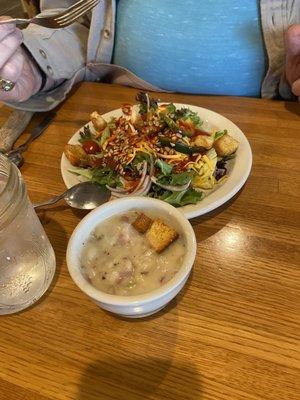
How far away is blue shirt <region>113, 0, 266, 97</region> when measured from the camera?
108 centimetres

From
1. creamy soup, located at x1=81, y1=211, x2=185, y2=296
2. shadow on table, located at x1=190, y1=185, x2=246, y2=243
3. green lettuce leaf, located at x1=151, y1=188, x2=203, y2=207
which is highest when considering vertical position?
creamy soup, located at x1=81, y1=211, x2=185, y2=296

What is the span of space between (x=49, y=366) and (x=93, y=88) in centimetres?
93

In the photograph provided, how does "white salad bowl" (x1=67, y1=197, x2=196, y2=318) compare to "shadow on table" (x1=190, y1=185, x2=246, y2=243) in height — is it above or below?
above

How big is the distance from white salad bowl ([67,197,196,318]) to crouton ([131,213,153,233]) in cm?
2

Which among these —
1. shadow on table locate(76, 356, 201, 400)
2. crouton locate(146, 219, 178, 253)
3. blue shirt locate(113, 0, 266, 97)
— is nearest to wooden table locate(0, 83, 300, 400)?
shadow on table locate(76, 356, 201, 400)

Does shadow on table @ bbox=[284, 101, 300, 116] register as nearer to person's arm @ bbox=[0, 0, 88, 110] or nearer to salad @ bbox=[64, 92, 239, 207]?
salad @ bbox=[64, 92, 239, 207]

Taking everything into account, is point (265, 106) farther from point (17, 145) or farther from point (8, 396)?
point (8, 396)

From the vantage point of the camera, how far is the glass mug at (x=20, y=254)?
0.67 m

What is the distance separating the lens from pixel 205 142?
92 centimetres

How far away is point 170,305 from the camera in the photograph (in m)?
0.69

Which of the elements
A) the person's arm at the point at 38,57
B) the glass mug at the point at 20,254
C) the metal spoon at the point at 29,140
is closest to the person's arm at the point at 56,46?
the person's arm at the point at 38,57

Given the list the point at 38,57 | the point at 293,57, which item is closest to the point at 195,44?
the point at 293,57

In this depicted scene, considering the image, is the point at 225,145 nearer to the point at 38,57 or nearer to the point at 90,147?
the point at 90,147

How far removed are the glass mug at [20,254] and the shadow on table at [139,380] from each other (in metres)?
0.19
